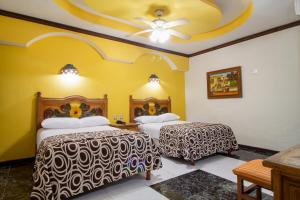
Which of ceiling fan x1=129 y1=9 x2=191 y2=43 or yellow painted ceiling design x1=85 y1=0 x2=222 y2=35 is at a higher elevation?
yellow painted ceiling design x1=85 y1=0 x2=222 y2=35

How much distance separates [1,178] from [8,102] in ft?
4.36

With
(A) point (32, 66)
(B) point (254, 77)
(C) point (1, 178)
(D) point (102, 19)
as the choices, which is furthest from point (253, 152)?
(A) point (32, 66)

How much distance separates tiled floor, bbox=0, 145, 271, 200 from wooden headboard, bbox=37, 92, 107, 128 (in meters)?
0.97

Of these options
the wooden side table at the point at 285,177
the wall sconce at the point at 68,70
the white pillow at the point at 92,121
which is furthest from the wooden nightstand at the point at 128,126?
the wooden side table at the point at 285,177

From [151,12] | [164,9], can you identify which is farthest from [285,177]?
[151,12]

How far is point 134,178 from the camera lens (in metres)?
2.72

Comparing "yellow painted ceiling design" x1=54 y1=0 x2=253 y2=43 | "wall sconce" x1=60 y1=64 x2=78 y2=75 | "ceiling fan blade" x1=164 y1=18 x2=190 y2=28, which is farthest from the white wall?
"wall sconce" x1=60 y1=64 x2=78 y2=75

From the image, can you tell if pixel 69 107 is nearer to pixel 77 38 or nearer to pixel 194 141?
pixel 77 38

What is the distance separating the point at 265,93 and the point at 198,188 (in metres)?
2.96

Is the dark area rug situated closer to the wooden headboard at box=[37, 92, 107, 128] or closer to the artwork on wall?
the wooden headboard at box=[37, 92, 107, 128]

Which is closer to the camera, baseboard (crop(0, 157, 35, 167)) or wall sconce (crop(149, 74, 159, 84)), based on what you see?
baseboard (crop(0, 157, 35, 167))

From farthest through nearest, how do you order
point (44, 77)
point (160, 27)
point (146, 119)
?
point (146, 119) < point (44, 77) < point (160, 27)

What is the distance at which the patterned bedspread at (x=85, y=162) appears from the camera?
190 cm

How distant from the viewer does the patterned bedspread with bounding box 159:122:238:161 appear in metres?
3.20
